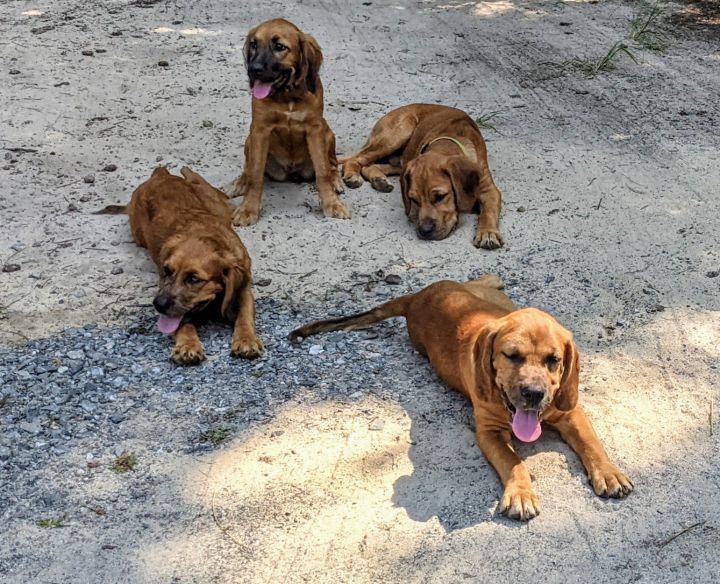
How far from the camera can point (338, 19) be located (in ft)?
39.7

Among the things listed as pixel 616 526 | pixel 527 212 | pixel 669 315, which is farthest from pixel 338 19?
pixel 616 526

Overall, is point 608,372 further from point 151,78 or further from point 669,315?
point 151,78

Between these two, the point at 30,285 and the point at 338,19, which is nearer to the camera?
the point at 30,285

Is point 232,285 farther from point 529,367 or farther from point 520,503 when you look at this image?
point 520,503

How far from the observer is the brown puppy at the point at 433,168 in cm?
762

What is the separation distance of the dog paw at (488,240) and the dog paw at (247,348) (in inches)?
85.6

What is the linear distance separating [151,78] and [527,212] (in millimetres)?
4718

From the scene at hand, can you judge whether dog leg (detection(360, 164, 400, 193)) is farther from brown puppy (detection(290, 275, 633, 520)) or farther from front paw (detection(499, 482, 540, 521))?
front paw (detection(499, 482, 540, 521))

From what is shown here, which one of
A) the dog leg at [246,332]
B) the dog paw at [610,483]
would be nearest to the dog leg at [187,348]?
the dog leg at [246,332]

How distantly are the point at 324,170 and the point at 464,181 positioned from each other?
1.18 meters

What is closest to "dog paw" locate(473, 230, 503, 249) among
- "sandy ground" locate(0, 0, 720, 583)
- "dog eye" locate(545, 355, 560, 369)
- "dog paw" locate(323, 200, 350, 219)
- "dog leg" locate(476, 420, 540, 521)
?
"sandy ground" locate(0, 0, 720, 583)

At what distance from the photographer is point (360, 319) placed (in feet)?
20.5

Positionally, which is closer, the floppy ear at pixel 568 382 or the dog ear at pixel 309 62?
the floppy ear at pixel 568 382

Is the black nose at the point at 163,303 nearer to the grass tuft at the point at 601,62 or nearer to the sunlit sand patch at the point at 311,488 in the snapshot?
the sunlit sand patch at the point at 311,488
